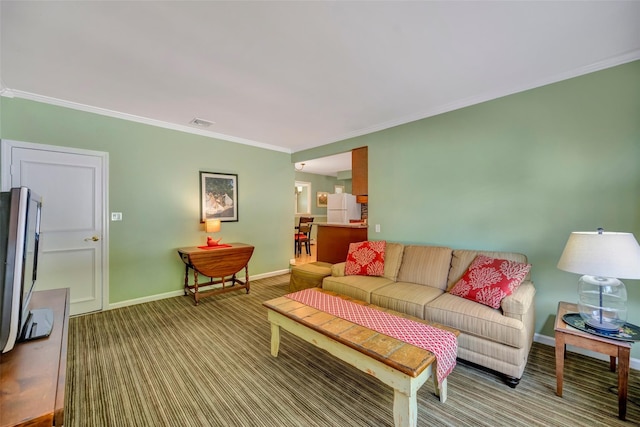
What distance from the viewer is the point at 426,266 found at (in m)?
2.79

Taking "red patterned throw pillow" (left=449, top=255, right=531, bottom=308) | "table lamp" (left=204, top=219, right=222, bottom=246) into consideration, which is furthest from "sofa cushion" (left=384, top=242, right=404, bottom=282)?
"table lamp" (left=204, top=219, right=222, bottom=246)

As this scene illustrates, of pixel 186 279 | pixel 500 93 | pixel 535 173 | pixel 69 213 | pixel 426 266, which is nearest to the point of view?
pixel 535 173

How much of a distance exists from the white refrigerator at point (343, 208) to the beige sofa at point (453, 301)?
211 centimetres

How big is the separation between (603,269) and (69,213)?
4632mm

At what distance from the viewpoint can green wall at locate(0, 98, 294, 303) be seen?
2883 millimetres

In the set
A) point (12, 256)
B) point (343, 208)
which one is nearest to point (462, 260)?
point (343, 208)

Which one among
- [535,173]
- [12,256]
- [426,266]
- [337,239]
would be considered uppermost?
[535,173]

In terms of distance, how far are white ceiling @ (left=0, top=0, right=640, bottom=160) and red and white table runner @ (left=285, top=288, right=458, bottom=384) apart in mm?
1923

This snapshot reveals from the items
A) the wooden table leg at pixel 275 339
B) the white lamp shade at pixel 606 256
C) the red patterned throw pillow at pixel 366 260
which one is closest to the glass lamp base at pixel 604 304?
the white lamp shade at pixel 606 256

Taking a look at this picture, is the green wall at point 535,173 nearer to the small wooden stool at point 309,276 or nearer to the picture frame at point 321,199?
the small wooden stool at point 309,276

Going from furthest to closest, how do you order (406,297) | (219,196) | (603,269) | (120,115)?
(219,196) → (120,115) → (406,297) → (603,269)

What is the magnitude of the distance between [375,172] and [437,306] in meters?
2.05

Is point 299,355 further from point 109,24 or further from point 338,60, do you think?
point 109,24

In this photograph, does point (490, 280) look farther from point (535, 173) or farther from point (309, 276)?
point (309, 276)
